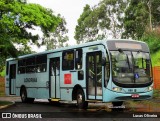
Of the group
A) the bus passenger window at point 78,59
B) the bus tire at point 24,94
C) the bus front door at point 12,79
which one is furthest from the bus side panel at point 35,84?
the bus passenger window at point 78,59

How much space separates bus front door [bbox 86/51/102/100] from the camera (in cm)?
1912

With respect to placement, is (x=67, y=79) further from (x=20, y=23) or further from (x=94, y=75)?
(x=20, y=23)

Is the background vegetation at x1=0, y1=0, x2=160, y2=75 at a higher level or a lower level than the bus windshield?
higher

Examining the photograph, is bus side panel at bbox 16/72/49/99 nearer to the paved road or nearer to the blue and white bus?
the blue and white bus

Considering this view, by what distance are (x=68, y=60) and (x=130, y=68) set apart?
4355 mm

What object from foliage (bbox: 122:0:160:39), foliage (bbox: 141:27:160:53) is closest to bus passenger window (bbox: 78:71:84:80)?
foliage (bbox: 141:27:160:53)

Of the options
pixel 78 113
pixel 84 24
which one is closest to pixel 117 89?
pixel 78 113

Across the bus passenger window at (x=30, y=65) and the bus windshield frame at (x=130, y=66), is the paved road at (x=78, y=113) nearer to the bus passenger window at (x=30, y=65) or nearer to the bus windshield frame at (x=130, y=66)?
the bus windshield frame at (x=130, y=66)

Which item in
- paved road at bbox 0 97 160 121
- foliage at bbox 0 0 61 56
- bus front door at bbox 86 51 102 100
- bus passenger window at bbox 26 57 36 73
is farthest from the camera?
bus passenger window at bbox 26 57 36 73

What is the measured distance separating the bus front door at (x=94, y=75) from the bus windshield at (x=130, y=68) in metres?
0.93

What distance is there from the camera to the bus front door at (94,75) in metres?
19.1

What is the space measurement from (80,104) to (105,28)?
44.5m

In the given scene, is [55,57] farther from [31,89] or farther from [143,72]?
[143,72]

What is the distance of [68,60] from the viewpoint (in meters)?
21.9
